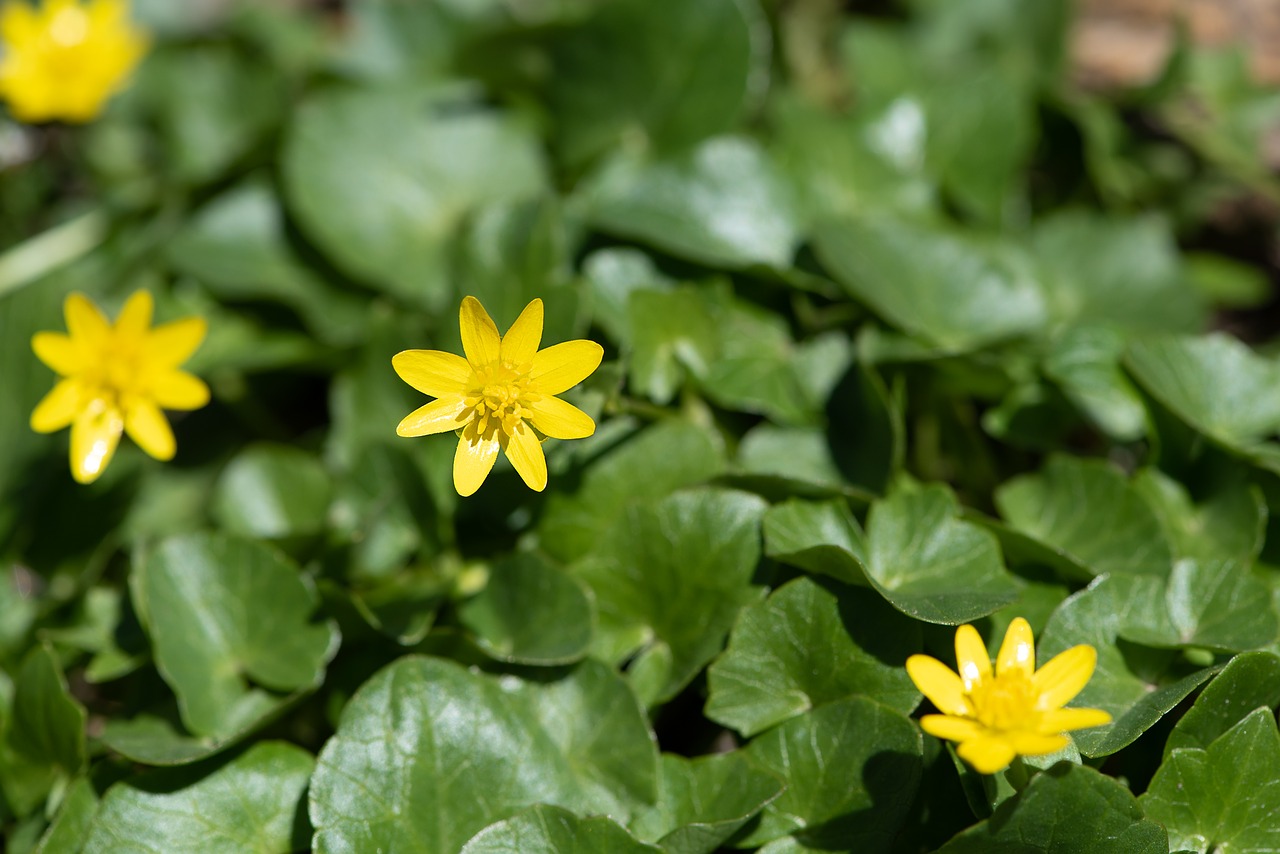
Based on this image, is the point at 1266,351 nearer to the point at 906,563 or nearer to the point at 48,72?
the point at 906,563

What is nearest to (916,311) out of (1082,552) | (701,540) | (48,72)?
(1082,552)

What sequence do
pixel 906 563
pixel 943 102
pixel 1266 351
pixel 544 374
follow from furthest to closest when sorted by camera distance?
pixel 943 102 → pixel 1266 351 → pixel 906 563 → pixel 544 374

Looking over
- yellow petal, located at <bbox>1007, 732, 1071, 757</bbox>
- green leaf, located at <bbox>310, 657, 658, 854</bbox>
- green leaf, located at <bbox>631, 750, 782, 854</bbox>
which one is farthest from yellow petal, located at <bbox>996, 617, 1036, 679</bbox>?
green leaf, located at <bbox>310, 657, 658, 854</bbox>

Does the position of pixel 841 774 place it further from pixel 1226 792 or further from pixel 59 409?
pixel 59 409

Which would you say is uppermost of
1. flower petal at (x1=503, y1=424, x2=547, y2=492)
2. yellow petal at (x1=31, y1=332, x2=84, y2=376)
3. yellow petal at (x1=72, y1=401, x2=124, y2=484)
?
flower petal at (x1=503, y1=424, x2=547, y2=492)

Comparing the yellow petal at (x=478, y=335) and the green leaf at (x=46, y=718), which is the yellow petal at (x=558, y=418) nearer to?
the yellow petal at (x=478, y=335)

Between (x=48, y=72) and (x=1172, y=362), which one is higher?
(x=1172, y=362)

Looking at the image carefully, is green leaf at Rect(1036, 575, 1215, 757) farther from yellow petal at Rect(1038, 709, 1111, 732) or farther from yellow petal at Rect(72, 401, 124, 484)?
yellow petal at Rect(72, 401, 124, 484)
